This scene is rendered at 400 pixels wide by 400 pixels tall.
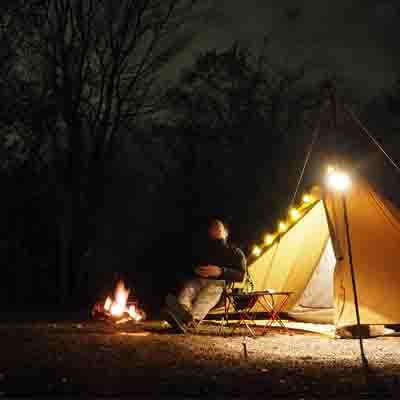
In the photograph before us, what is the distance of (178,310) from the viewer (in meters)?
7.61

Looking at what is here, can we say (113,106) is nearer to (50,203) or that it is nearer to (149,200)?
(50,203)

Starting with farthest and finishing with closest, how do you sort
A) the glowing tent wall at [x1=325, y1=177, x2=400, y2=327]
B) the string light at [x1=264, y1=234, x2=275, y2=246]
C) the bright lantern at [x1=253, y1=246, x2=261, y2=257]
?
the bright lantern at [x1=253, y1=246, x2=261, y2=257] < the string light at [x1=264, y1=234, x2=275, y2=246] < the glowing tent wall at [x1=325, y1=177, x2=400, y2=327]

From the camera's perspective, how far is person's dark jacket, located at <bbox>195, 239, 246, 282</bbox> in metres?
7.88

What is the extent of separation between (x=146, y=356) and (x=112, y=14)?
31.3ft

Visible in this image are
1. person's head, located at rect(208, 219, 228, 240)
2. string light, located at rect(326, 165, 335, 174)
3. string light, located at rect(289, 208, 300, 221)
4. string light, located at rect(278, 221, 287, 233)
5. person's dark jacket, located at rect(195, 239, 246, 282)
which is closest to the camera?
string light, located at rect(326, 165, 335, 174)

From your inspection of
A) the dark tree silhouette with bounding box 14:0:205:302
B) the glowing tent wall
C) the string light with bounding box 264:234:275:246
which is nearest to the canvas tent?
the glowing tent wall

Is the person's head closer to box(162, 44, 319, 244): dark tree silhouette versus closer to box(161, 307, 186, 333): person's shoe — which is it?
box(161, 307, 186, 333): person's shoe

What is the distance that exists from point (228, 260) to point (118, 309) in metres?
1.86

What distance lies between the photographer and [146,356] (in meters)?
5.41

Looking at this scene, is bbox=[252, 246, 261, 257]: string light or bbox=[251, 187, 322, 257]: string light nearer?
bbox=[251, 187, 322, 257]: string light

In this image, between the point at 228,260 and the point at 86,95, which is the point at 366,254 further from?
the point at 86,95

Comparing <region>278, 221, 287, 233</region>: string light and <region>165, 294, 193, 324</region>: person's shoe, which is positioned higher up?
<region>278, 221, 287, 233</region>: string light

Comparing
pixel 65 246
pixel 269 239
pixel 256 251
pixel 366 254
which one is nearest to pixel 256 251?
pixel 256 251

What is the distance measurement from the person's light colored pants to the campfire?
1228 mm
